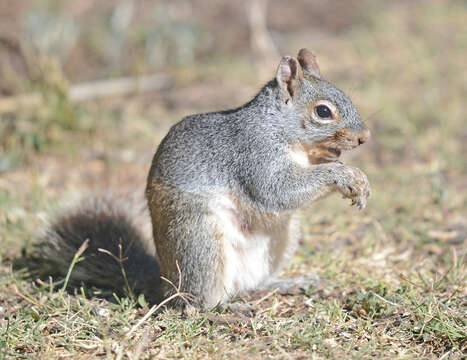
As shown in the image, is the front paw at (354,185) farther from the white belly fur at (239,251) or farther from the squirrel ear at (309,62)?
the squirrel ear at (309,62)

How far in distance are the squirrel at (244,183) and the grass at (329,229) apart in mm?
201

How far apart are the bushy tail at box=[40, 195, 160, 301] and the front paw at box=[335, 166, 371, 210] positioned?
49.4 inches

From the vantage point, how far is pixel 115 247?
11.5ft

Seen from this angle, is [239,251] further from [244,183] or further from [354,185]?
[354,185]

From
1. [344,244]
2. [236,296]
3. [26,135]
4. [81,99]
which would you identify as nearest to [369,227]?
[344,244]

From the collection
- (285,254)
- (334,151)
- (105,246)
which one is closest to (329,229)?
(285,254)

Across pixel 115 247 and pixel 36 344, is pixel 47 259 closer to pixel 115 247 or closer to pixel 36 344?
pixel 115 247

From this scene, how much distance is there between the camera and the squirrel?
10.1 feet

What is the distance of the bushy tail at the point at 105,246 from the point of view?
3.42 meters

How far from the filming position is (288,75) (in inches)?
126

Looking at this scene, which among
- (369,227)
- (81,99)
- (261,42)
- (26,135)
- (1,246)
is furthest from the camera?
(261,42)

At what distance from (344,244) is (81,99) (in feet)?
12.8

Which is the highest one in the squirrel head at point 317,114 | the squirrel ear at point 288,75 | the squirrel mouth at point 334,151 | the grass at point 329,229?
the squirrel ear at point 288,75

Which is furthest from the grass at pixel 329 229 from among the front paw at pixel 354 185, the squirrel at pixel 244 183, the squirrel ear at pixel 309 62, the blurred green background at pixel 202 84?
the squirrel ear at pixel 309 62
